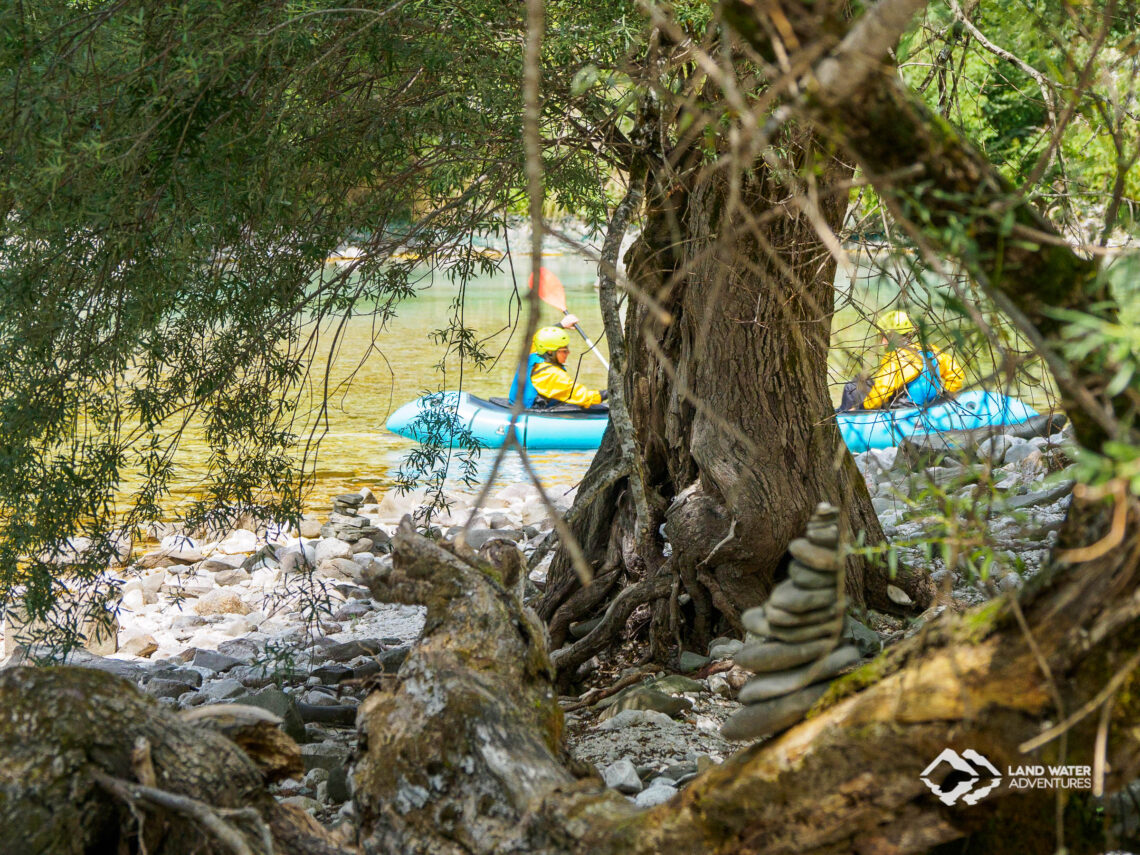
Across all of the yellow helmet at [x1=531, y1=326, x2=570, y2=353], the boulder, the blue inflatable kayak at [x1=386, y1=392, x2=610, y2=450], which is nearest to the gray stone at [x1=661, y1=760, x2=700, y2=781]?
the boulder

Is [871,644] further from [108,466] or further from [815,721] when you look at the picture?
[108,466]

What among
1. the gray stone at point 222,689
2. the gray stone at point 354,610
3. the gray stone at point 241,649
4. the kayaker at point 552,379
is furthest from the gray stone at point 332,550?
the kayaker at point 552,379

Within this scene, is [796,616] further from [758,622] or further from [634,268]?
[634,268]

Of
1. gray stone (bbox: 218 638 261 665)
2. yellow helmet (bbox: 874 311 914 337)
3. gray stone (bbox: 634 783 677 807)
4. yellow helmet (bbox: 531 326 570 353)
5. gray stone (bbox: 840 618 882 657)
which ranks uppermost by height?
yellow helmet (bbox: 531 326 570 353)

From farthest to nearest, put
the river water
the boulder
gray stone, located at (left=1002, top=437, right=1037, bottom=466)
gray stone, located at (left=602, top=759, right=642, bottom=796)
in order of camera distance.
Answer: gray stone, located at (left=1002, top=437, right=1037, bottom=466), the river water, the boulder, gray stone, located at (left=602, top=759, right=642, bottom=796)

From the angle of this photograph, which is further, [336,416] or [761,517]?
[336,416]

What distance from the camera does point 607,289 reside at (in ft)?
11.0

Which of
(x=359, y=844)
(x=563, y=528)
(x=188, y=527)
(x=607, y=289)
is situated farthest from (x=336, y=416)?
(x=563, y=528)

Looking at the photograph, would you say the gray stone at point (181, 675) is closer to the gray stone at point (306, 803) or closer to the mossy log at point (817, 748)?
the gray stone at point (306, 803)

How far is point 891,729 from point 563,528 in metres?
0.71

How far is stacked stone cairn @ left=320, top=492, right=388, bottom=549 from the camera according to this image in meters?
8.10

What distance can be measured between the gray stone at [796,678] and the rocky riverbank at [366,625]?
27cm

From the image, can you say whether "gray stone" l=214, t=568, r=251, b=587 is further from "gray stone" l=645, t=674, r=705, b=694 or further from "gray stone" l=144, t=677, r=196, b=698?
"gray stone" l=645, t=674, r=705, b=694

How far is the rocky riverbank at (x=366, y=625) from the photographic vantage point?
104 inches
